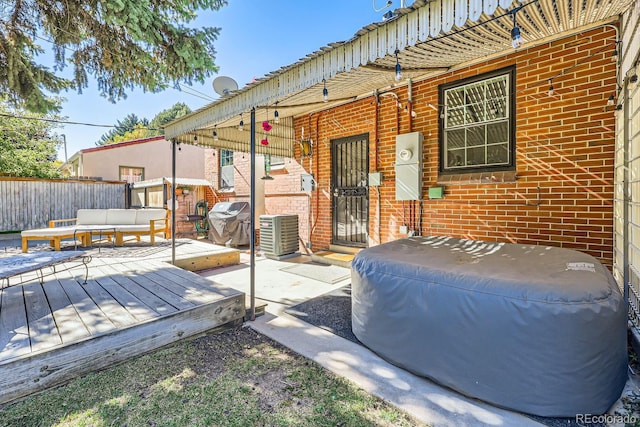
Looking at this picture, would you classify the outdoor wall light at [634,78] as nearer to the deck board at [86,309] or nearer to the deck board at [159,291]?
the deck board at [159,291]

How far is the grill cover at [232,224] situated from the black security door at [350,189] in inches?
109

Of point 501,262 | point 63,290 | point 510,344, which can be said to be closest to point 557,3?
point 501,262

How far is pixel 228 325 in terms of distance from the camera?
3.13m

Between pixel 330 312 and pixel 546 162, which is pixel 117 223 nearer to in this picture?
pixel 330 312

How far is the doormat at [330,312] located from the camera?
301 cm

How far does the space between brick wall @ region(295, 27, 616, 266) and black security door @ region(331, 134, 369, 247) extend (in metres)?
1.03

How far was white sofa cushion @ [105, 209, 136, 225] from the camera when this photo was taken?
282 inches

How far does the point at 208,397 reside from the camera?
6.57 feet

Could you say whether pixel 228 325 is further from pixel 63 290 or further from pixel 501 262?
pixel 501 262

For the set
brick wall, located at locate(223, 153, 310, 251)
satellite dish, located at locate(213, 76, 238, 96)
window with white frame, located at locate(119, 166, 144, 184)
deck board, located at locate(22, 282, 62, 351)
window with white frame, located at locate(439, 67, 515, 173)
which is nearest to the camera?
deck board, located at locate(22, 282, 62, 351)

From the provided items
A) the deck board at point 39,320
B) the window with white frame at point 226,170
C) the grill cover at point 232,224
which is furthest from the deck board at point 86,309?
the window with white frame at point 226,170

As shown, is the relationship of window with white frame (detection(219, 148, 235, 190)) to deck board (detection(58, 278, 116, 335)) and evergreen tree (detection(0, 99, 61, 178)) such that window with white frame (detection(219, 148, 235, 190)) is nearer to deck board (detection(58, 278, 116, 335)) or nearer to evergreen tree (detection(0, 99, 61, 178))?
deck board (detection(58, 278, 116, 335))

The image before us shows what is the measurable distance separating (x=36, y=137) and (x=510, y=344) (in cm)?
1939

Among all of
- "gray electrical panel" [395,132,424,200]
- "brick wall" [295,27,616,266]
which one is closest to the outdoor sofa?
"gray electrical panel" [395,132,424,200]
